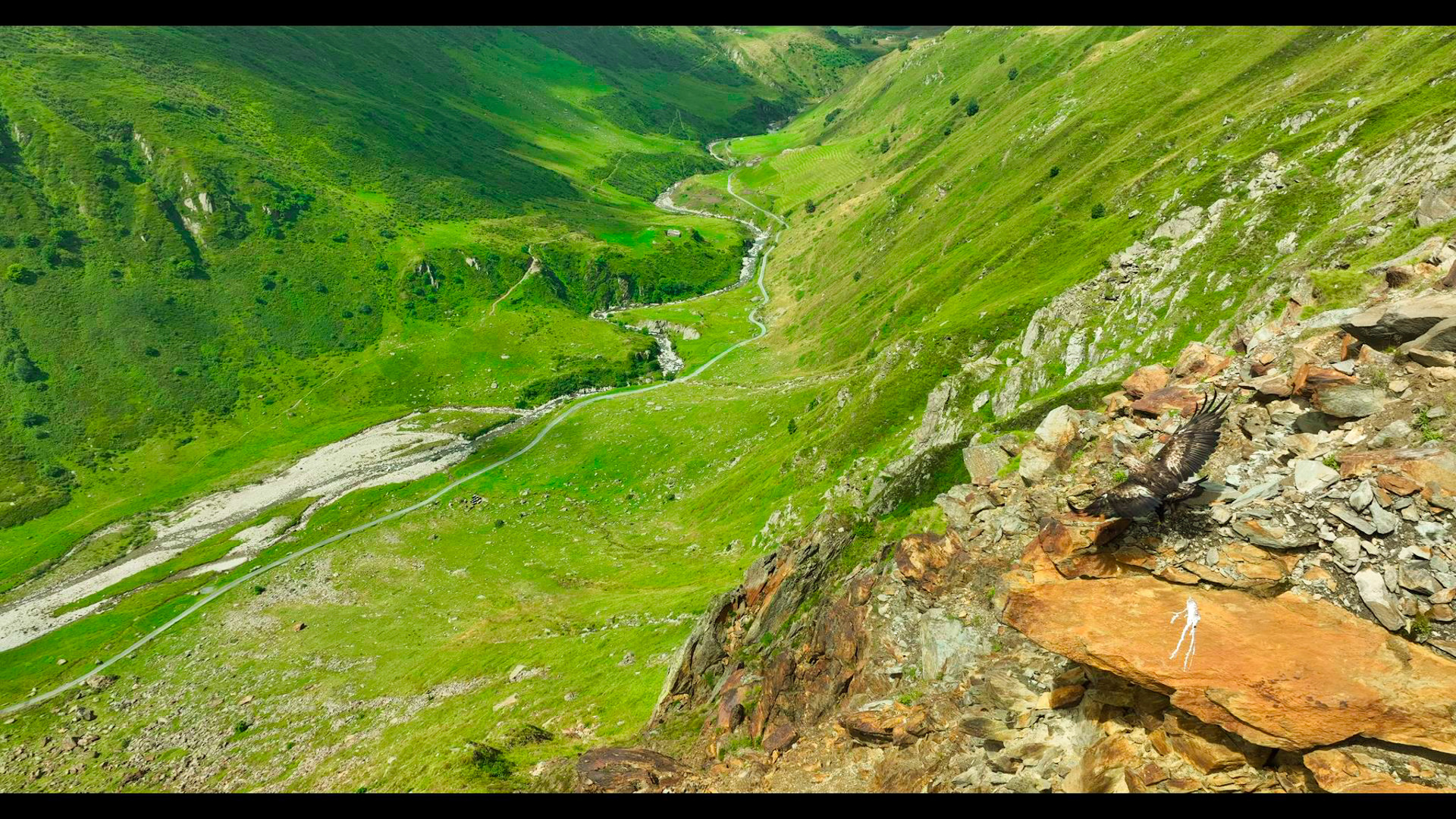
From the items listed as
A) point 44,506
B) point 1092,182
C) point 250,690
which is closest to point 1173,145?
point 1092,182

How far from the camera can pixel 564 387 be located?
16175 centimetres

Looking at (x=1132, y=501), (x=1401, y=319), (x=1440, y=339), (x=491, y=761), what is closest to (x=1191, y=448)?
(x=1132, y=501)

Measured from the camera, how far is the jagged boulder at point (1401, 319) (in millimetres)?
18875

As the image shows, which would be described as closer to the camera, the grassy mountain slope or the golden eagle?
the golden eagle

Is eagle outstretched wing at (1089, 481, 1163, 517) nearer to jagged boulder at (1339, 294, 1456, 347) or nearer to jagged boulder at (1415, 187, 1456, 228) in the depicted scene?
jagged boulder at (1339, 294, 1456, 347)

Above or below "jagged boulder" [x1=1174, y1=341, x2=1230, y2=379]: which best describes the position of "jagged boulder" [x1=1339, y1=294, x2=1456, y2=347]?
above

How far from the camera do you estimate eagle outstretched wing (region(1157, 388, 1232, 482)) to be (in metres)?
18.2

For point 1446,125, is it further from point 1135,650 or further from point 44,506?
point 44,506

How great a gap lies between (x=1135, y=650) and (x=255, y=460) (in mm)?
171383

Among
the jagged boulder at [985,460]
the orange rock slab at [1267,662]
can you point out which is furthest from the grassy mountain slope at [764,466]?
the orange rock slab at [1267,662]

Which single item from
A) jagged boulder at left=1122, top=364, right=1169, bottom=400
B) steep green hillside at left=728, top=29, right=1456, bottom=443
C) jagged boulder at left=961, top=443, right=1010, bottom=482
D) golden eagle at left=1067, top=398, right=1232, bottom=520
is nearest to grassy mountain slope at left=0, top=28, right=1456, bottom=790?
steep green hillside at left=728, top=29, right=1456, bottom=443

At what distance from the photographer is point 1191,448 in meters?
18.3

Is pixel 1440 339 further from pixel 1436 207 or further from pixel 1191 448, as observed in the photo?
pixel 1436 207

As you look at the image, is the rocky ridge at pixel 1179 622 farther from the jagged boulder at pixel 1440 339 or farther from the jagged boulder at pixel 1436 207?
the jagged boulder at pixel 1436 207
